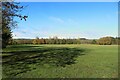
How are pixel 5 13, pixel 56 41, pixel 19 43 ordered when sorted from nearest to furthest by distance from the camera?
pixel 5 13
pixel 19 43
pixel 56 41

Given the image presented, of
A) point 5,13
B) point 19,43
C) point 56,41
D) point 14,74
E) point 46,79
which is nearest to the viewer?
point 46,79

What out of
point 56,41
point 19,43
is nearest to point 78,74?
point 19,43

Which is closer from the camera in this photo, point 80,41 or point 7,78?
point 7,78

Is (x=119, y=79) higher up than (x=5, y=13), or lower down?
lower down

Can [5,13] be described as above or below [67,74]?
above

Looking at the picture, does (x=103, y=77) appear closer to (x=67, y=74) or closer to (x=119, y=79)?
(x=119, y=79)

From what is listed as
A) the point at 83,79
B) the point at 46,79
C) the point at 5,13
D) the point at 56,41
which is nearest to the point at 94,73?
the point at 83,79

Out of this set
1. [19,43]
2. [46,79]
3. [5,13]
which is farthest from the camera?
[19,43]

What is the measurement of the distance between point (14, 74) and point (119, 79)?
640 centimetres

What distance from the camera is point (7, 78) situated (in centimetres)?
1523

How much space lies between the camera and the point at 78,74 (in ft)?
54.0

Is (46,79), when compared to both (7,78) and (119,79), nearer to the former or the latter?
(7,78)

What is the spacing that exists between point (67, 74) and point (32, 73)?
225 centimetres

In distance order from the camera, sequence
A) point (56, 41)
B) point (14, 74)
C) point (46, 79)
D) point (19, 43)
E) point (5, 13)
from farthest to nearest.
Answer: point (56, 41)
point (19, 43)
point (5, 13)
point (14, 74)
point (46, 79)
